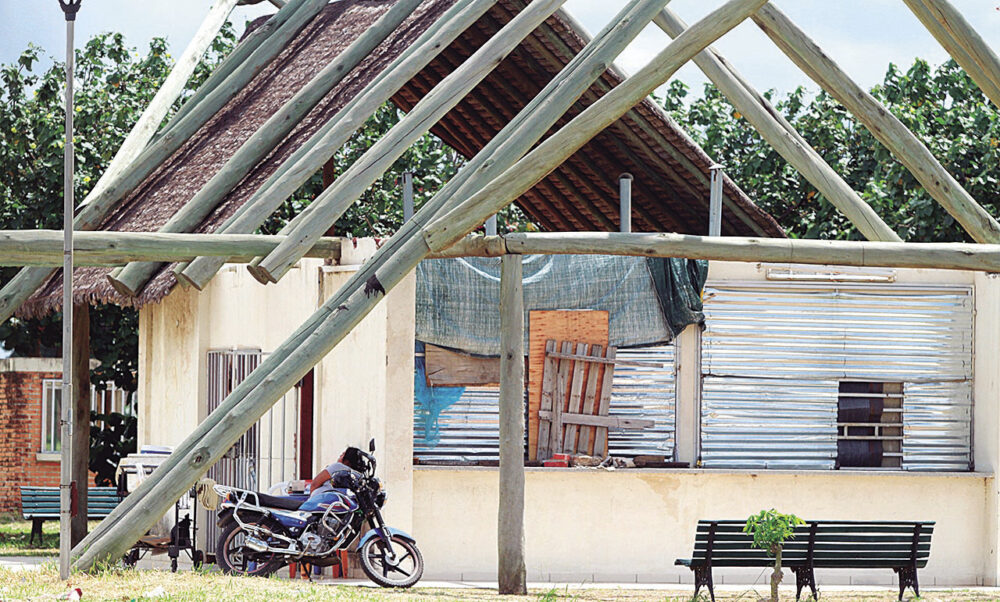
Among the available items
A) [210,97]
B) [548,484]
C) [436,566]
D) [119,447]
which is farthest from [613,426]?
[119,447]

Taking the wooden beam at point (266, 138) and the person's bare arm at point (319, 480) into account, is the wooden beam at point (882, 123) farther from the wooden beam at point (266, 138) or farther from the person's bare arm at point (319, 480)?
the person's bare arm at point (319, 480)

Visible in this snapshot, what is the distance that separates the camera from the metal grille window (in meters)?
19.0

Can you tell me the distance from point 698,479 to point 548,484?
1387mm

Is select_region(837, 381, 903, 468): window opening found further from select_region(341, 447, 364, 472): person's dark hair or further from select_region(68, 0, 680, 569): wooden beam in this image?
select_region(341, 447, 364, 472): person's dark hair

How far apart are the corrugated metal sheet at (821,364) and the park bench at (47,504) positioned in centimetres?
674

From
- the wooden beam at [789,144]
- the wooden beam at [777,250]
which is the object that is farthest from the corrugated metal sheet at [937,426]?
the wooden beam at [777,250]

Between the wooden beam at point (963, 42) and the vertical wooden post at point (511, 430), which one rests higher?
the wooden beam at point (963, 42)

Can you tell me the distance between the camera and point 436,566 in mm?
12336

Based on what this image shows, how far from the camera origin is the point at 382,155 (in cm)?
1091

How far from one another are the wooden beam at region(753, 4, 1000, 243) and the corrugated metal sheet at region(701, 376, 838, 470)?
8.47 ft

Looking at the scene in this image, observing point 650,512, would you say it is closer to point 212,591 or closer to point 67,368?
point 212,591

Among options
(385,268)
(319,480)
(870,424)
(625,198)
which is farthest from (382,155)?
(870,424)

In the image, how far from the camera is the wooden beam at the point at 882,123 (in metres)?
10.9

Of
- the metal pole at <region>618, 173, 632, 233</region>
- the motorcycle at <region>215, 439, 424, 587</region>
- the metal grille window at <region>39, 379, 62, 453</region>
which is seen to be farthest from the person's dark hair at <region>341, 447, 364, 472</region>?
the metal grille window at <region>39, 379, 62, 453</region>
